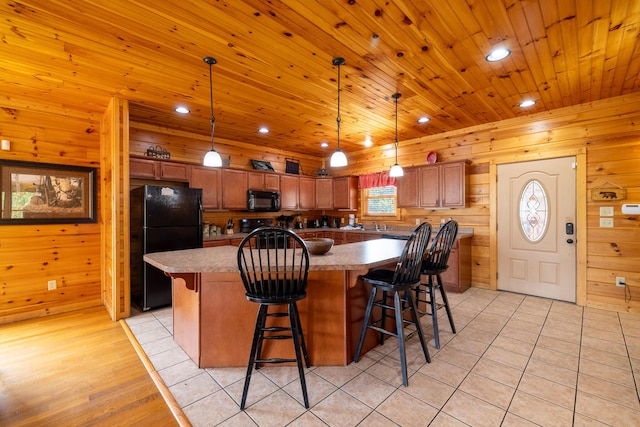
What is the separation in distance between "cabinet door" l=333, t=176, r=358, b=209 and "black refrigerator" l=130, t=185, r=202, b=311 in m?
3.07

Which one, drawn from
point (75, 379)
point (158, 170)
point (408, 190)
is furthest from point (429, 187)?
point (75, 379)

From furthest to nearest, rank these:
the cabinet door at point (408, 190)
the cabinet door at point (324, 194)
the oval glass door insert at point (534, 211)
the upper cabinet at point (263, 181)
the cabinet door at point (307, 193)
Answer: the cabinet door at point (324, 194) < the cabinet door at point (307, 193) < the upper cabinet at point (263, 181) < the cabinet door at point (408, 190) < the oval glass door insert at point (534, 211)

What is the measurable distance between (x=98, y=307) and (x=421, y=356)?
13.4 feet

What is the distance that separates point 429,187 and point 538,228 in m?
1.63

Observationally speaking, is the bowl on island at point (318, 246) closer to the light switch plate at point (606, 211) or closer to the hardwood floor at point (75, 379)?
the hardwood floor at point (75, 379)

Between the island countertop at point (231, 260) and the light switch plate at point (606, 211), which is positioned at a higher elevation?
the light switch plate at point (606, 211)

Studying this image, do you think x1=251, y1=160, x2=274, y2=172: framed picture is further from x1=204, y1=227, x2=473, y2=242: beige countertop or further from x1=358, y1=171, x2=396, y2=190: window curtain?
x1=358, y1=171, x2=396, y2=190: window curtain

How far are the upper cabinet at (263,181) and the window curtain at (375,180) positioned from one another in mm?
1780

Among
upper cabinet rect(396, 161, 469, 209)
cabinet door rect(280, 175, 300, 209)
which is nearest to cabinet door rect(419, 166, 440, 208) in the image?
upper cabinet rect(396, 161, 469, 209)

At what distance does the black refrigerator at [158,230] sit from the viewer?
355 centimetres

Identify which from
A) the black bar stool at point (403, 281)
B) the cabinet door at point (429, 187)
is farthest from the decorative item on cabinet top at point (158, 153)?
the cabinet door at point (429, 187)

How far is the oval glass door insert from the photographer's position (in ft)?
13.3

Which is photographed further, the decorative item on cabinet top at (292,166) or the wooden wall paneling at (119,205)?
the decorative item on cabinet top at (292,166)

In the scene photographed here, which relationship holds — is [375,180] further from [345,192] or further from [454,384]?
[454,384]
